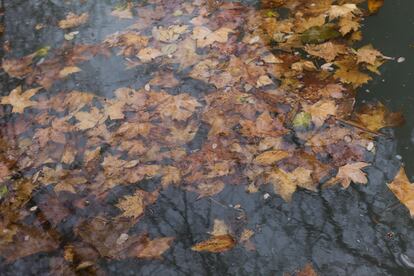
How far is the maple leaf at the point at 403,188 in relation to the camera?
2.71 meters

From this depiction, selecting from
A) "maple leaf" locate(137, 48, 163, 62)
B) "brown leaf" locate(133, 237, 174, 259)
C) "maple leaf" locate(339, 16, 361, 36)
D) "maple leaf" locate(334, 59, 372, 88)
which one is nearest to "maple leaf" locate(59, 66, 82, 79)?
"maple leaf" locate(137, 48, 163, 62)

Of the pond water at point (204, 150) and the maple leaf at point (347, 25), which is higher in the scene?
the maple leaf at point (347, 25)

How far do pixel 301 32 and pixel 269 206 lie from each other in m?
1.85

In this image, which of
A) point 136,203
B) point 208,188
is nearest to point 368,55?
point 208,188

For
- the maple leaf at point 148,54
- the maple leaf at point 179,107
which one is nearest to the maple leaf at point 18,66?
the maple leaf at point 148,54

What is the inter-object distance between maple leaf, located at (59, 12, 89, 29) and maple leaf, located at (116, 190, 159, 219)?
2.39 metres

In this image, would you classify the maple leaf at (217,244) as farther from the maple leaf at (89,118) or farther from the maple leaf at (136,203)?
the maple leaf at (89,118)

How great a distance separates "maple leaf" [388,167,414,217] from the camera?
2.71 meters

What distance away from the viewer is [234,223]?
109 inches

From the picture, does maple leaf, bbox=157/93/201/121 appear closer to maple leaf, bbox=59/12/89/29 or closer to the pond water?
the pond water

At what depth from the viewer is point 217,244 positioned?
2.70 metres

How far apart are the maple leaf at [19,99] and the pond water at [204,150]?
0.02m

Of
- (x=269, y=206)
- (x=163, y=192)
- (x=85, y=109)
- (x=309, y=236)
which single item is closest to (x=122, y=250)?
(x=163, y=192)

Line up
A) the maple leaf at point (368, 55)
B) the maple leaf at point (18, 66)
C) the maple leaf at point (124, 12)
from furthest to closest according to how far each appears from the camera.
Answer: the maple leaf at point (124, 12)
the maple leaf at point (18, 66)
the maple leaf at point (368, 55)
